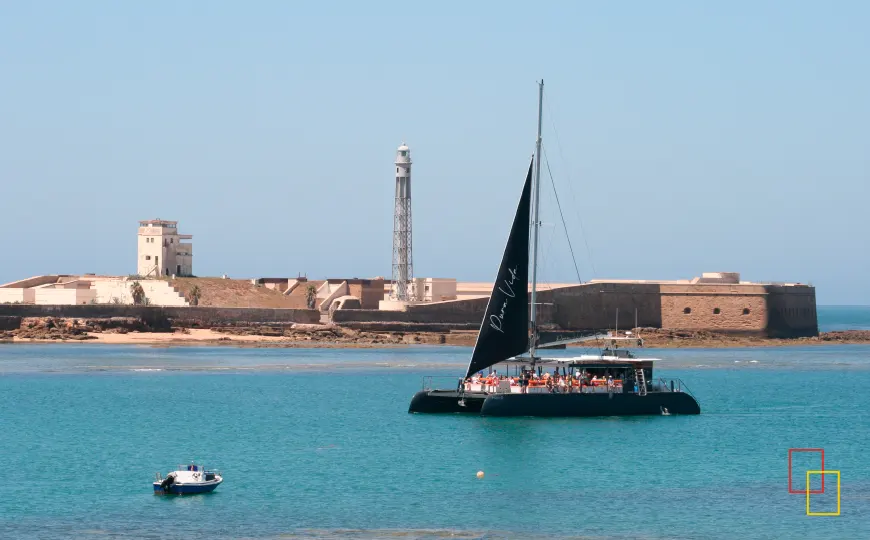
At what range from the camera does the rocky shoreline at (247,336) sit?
250 ft

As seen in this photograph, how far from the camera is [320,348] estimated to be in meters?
74.5

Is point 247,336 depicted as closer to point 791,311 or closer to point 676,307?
point 676,307

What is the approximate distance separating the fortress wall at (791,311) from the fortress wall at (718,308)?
2.17 ft

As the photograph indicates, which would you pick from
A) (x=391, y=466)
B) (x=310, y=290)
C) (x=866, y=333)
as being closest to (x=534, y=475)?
(x=391, y=466)

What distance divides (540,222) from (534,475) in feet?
31.4

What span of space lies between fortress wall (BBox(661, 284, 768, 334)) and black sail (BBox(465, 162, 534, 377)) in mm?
54362

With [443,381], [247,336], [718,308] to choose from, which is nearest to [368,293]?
[247,336]

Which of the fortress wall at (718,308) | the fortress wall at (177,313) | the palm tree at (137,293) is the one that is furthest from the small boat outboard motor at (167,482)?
the fortress wall at (718,308)

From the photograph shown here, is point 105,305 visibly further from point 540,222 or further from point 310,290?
point 540,222

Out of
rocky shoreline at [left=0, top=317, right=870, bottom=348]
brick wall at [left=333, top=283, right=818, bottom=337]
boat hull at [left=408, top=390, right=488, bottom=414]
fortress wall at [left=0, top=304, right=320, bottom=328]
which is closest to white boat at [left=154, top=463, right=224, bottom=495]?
boat hull at [left=408, top=390, right=488, bottom=414]

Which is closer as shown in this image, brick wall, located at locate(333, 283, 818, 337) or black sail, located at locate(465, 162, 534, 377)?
black sail, located at locate(465, 162, 534, 377)

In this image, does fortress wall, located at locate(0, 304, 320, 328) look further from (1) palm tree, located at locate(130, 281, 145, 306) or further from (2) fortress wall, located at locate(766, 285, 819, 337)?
(2) fortress wall, located at locate(766, 285, 819, 337)

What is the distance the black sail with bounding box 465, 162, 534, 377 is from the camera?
33.8 m

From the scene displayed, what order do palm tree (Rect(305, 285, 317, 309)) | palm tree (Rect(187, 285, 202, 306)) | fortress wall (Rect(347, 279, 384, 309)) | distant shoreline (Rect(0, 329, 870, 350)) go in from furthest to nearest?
fortress wall (Rect(347, 279, 384, 309)) < palm tree (Rect(305, 285, 317, 309)) < palm tree (Rect(187, 285, 202, 306)) < distant shoreline (Rect(0, 329, 870, 350))
